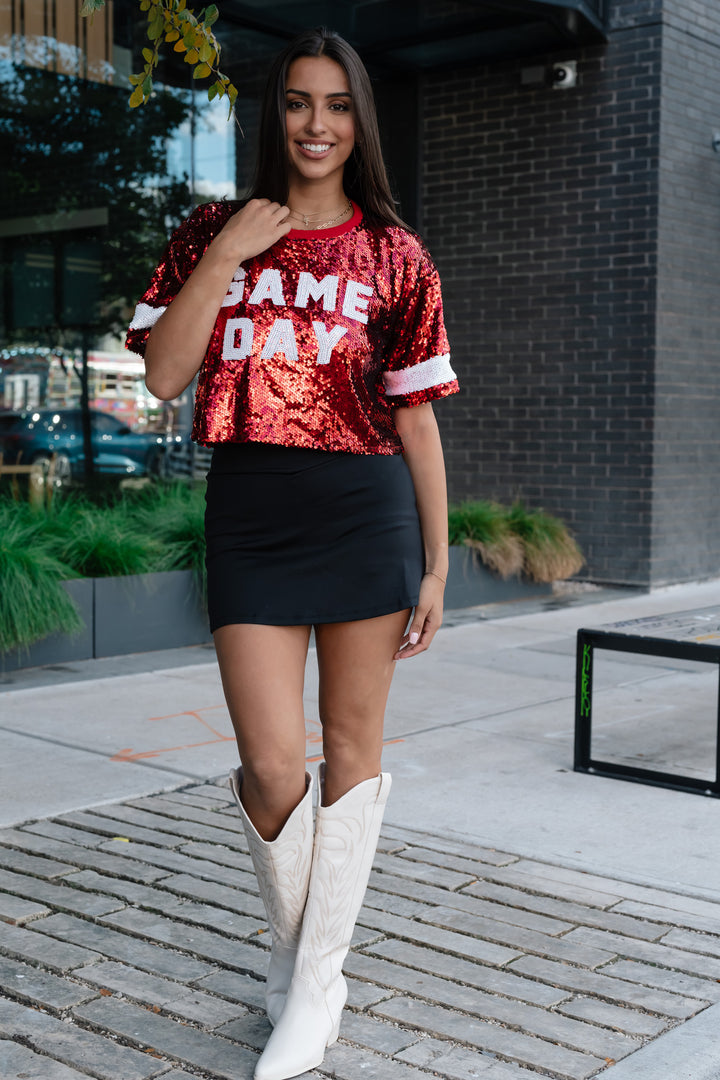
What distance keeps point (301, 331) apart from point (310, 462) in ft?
0.85

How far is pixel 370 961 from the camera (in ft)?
10.5

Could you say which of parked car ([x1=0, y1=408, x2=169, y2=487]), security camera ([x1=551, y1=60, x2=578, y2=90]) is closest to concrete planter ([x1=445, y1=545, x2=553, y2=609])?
parked car ([x1=0, y1=408, x2=169, y2=487])

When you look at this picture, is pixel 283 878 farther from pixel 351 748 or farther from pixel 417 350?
pixel 417 350

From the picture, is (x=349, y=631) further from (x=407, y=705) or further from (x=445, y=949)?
(x=407, y=705)

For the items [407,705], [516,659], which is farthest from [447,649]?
[407,705]

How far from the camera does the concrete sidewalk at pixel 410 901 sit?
277 cm

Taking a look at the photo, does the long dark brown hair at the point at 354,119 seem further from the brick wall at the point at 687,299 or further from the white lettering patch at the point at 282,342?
the brick wall at the point at 687,299

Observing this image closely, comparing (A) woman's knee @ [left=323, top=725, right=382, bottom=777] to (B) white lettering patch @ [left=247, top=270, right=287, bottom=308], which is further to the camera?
(A) woman's knee @ [left=323, top=725, right=382, bottom=777]

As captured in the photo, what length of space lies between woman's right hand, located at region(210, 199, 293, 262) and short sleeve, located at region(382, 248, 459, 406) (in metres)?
0.32

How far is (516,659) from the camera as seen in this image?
760 cm

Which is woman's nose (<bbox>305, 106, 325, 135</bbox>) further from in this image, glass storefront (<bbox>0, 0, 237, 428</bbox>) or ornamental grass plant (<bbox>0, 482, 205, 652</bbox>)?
glass storefront (<bbox>0, 0, 237, 428</bbox>)

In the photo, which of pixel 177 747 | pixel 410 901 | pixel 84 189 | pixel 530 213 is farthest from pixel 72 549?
pixel 530 213

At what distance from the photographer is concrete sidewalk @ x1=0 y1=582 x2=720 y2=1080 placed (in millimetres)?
2770

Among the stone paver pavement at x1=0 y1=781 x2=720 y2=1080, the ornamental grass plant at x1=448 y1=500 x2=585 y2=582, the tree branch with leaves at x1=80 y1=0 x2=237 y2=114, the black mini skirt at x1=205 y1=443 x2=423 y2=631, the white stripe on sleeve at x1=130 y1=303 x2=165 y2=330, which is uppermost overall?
the tree branch with leaves at x1=80 y1=0 x2=237 y2=114
